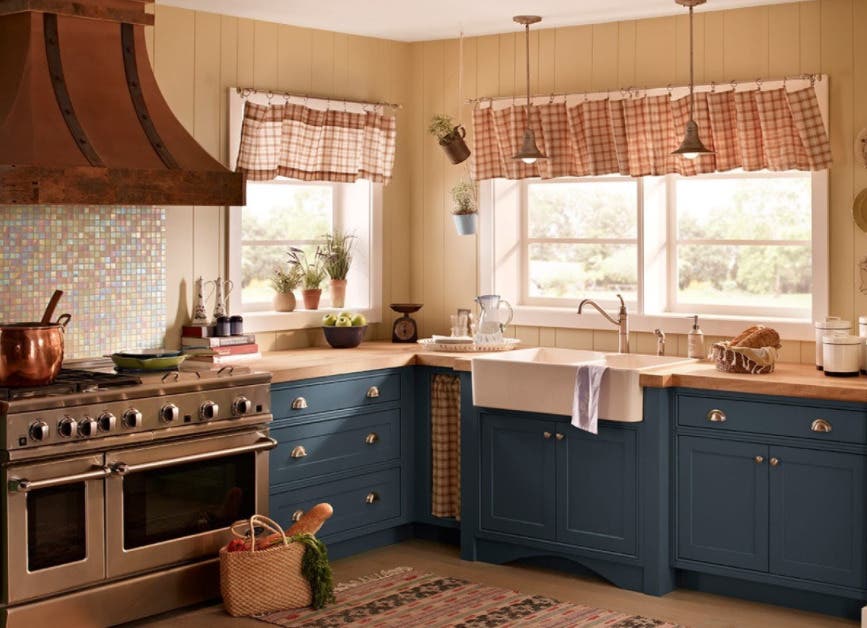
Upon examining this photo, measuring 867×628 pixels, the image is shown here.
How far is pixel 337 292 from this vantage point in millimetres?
6023

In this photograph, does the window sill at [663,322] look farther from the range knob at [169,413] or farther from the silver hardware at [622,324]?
the range knob at [169,413]

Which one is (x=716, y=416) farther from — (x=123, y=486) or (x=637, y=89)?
(x=123, y=486)

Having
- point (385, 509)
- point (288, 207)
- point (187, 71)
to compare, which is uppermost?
point (187, 71)

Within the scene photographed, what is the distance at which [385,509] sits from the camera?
5.54 metres

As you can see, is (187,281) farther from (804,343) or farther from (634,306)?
(804,343)

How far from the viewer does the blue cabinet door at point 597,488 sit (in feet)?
15.9

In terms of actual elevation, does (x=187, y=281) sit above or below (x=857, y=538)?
above

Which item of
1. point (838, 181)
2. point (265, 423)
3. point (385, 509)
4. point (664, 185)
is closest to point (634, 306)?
point (664, 185)

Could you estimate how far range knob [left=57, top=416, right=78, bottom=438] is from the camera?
4.08 metres

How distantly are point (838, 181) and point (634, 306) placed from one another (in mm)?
1116

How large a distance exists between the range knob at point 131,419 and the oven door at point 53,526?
0.15 metres

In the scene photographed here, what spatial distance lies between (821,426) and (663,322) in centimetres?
117

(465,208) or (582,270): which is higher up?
(465,208)

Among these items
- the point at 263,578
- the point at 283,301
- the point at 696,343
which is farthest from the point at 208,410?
the point at 696,343
